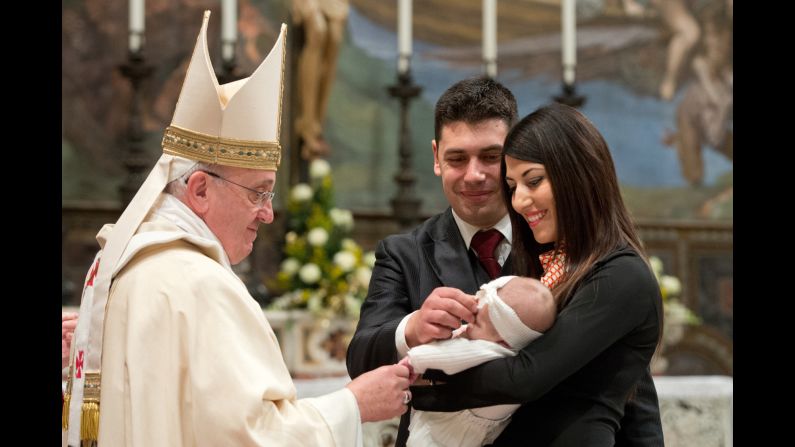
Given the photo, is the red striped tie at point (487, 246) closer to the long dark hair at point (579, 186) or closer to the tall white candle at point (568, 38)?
the long dark hair at point (579, 186)

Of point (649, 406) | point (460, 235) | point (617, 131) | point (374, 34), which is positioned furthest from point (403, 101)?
point (649, 406)

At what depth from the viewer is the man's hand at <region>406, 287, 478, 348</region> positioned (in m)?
2.44

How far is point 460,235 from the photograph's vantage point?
116 inches

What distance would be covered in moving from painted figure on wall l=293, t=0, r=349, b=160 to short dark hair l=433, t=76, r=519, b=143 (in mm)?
3806

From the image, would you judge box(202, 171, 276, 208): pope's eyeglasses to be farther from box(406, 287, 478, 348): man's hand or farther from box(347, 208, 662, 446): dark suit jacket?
box(406, 287, 478, 348): man's hand

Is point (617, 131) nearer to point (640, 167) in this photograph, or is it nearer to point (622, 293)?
point (640, 167)

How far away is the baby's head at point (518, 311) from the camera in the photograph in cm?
238

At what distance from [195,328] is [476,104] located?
3.45ft

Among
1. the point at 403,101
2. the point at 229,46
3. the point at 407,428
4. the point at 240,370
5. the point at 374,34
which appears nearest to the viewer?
the point at 240,370

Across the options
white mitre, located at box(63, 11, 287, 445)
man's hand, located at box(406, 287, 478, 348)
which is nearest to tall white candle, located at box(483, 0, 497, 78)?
white mitre, located at box(63, 11, 287, 445)

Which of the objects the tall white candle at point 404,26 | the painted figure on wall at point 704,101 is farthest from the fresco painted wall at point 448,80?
the tall white candle at point 404,26

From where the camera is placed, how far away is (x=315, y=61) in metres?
6.70

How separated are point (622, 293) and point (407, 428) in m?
0.76

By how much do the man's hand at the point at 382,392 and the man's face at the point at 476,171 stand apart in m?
0.59
